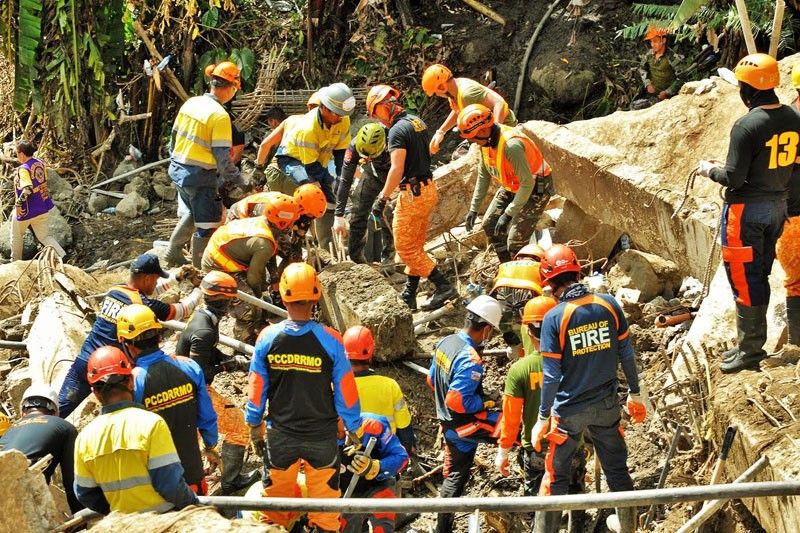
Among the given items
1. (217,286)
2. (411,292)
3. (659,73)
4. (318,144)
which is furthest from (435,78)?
(659,73)

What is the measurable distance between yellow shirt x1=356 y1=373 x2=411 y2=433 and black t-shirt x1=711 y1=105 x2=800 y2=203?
2.43m

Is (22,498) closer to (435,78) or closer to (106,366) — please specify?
(106,366)

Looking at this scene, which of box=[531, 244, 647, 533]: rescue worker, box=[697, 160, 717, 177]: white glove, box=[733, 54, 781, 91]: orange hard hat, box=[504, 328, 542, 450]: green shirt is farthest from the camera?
box=[504, 328, 542, 450]: green shirt

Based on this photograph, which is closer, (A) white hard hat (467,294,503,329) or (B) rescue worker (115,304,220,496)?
(B) rescue worker (115,304,220,496)

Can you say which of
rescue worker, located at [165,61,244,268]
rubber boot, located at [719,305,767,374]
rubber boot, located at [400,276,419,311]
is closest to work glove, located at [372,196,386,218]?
rubber boot, located at [400,276,419,311]

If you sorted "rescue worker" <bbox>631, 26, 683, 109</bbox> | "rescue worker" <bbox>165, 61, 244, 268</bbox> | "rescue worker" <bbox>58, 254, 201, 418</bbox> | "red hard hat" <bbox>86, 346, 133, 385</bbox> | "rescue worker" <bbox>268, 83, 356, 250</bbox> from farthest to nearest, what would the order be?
"rescue worker" <bbox>631, 26, 683, 109</bbox>
"rescue worker" <bbox>165, 61, 244, 268</bbox>
"rescue worker" <bbox>268, 83, 356, 250</bbox>
"rescue worker" <bbox>58, 254, 201, 418</bbox>
"red hard hat" <bbox>86, 346, 133, 385</bbox>

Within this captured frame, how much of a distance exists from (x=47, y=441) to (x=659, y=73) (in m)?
9.29

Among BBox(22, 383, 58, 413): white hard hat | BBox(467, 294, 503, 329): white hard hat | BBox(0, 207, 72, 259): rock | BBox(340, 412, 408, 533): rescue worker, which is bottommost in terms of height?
BBox(0, 207, 72, 259): rock

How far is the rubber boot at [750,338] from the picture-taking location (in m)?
6.93

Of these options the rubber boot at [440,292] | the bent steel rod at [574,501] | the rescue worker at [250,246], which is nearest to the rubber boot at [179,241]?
the rescue worker at [250,246]

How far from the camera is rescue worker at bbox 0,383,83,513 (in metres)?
6.40

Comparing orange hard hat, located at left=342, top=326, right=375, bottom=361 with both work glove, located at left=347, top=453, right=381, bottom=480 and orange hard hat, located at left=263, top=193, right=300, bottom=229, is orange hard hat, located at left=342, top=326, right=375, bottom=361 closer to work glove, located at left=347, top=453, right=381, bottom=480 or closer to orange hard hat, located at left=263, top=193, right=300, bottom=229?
work glove, located at left=347, top=453, right=381, bottom=480

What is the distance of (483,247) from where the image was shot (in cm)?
Result: 1153

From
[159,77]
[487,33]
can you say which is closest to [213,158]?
[159,77]
